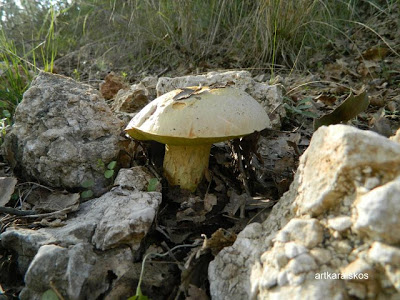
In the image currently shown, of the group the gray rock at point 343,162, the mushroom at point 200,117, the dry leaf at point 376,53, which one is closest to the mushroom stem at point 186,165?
the mushroom at point 200,117

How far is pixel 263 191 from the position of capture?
1736 mm

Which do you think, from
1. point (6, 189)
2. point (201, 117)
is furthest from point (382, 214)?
point (6, 189)

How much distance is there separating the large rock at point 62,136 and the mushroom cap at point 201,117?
0.40 meters

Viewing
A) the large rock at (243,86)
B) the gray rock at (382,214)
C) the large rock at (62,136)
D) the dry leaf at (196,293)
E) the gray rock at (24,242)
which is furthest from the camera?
the large rock at (243,86)

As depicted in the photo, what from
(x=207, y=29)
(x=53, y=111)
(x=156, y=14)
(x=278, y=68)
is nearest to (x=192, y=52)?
(x=207, y=29)

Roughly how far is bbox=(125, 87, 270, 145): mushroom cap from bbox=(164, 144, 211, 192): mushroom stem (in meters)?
0.18

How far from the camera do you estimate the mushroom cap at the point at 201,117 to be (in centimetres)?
138

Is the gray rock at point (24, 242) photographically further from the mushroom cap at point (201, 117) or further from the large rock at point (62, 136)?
the mushroom cap at point (201, 117)

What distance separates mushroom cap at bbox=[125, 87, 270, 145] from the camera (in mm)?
1385

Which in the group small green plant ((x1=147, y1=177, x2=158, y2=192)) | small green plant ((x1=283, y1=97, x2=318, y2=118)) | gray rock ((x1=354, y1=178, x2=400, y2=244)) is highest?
gray rock ((x1=354, y1=178, x2=400, y2=244))

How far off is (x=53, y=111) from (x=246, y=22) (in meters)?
2.92

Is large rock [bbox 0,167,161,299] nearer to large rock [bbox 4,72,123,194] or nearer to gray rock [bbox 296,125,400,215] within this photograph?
large rock [bbox 4,72,123,194]

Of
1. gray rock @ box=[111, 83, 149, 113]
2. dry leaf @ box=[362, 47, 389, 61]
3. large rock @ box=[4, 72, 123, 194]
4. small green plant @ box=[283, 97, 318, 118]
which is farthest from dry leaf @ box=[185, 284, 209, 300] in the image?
dry leaf @ box=[362, 47, 389, 61]

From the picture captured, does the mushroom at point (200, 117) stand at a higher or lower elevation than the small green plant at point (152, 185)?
higher
